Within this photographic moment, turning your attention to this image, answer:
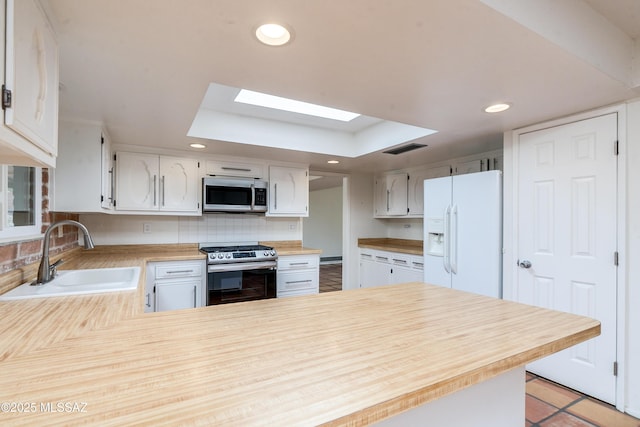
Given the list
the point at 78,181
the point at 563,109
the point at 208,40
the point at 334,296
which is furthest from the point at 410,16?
the point at 78,181

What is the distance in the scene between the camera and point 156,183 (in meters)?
3.27

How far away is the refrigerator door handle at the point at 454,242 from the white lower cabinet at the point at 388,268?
655mm

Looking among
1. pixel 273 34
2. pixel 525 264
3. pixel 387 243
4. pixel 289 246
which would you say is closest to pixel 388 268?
pixel 387 243

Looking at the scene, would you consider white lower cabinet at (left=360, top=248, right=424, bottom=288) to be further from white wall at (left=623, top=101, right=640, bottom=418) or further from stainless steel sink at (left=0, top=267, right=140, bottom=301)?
stainless steel sink at (left=0, top=267, right=140, bottom=301)

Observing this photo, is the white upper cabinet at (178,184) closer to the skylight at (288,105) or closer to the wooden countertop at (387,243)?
the skylight at (288,105)

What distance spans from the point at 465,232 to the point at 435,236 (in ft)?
1.54

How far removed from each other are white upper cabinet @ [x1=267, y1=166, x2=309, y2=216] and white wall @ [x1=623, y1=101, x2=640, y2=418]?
118 inches

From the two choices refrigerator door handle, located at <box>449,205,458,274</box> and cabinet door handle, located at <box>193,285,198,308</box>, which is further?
cabinet door handle, located at <box>193,285,198,308</box>

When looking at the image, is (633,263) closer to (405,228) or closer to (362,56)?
(362,56)

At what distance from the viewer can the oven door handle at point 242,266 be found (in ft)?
10.3

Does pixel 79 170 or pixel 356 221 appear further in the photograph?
pixel 356 221

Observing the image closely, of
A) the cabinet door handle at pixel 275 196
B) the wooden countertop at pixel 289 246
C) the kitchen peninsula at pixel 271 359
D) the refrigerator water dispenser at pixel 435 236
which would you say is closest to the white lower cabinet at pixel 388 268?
A: the refrigerator water dispenser at pixel 435 236

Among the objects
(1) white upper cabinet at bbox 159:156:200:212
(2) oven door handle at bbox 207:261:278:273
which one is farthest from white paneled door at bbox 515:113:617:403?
(1) white upper cabinet at bbox 159:156:200:212

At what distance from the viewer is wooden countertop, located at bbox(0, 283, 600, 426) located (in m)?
0.56
